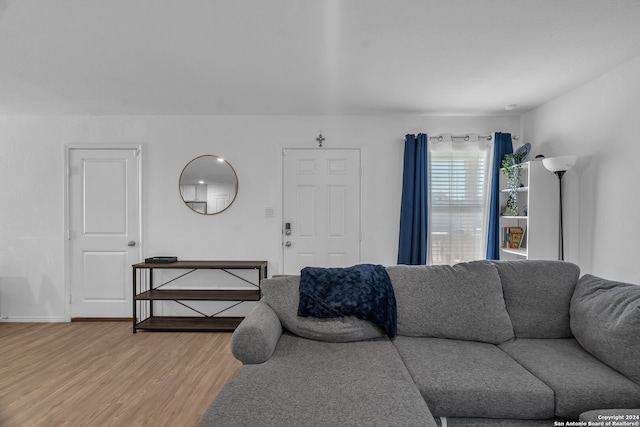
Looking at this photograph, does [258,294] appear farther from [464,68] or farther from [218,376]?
[464,68]

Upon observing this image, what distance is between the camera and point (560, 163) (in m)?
3.22

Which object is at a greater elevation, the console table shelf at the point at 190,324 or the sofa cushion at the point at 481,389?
the sofa cushion at the point at 481,389

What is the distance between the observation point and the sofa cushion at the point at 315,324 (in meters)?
2.26

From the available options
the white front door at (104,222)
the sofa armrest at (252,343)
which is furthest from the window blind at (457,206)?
the white front door at (104,222)

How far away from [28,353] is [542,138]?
5561mm

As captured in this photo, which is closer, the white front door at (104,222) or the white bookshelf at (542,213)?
the white bookshelf at (542,213)

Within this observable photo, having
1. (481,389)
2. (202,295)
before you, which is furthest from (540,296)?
(202,295)

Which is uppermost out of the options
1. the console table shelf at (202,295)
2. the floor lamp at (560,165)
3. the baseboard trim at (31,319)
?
the floor lamp at (560,165)

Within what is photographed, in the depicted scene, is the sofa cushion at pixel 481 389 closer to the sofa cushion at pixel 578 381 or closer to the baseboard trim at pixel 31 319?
the sofa cushion at pixel 578 381

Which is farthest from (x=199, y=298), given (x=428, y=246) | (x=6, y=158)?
(x=6, y=158)

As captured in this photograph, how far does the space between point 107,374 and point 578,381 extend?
324 centimetres

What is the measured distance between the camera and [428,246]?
431cm

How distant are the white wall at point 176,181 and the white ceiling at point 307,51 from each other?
438 millimetres

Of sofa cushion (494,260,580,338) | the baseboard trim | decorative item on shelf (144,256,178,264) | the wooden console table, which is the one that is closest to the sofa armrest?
sofa cushion (494,260,580,338)
